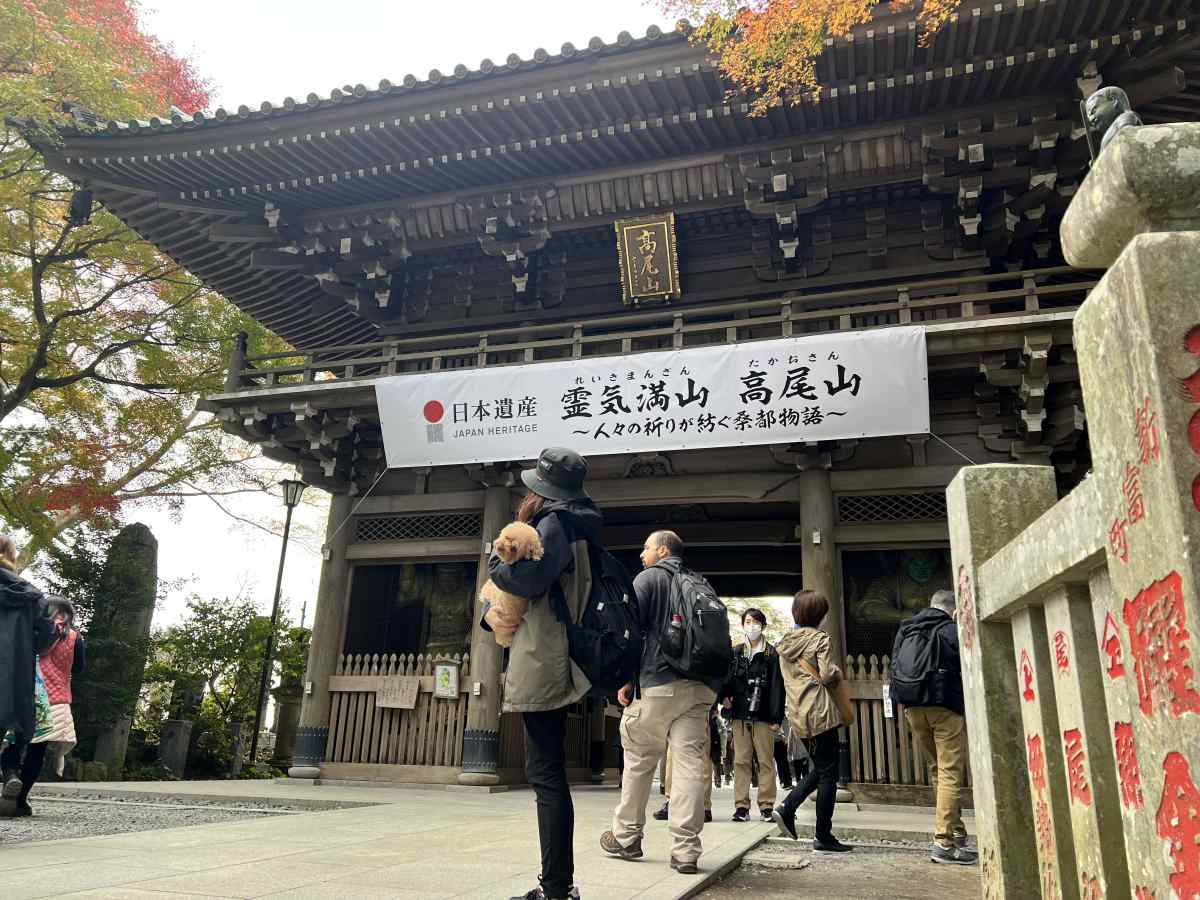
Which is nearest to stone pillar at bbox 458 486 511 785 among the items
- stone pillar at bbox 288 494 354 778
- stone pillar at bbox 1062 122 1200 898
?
stone pillar at bbox 288 494 354 778

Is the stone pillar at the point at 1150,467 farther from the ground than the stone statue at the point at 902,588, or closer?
closer

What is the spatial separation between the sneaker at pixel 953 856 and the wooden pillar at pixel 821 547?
11.9 ft

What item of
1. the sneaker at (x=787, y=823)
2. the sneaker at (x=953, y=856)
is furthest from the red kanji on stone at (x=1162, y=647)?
the sneaker at (x=787, y=823)

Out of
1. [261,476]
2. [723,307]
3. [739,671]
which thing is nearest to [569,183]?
[723,307]

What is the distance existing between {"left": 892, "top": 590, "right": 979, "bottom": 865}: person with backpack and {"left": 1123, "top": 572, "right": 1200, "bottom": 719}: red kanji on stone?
155 inches

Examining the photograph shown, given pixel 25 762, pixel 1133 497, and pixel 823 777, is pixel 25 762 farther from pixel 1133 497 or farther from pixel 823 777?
A: pixel 1133 497

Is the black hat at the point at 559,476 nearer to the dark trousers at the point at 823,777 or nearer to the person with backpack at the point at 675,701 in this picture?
the person with backpack at the point at 675,701

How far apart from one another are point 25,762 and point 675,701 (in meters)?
4.93

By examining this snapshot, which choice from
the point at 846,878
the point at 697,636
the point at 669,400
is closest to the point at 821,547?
the point at 669,400

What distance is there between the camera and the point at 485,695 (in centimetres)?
1001

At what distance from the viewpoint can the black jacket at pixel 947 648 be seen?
5129mm

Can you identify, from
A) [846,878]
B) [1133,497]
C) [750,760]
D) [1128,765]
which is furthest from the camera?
[750,760]

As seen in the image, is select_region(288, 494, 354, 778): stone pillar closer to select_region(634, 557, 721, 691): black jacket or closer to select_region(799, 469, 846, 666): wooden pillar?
select_region(799, 469, 846, 666): wooden pillar

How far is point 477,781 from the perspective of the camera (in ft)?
31.2
